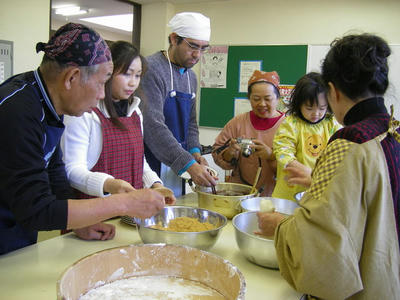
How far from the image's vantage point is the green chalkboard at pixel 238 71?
412cm

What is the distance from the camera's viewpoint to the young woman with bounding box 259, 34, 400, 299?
2.92 ft

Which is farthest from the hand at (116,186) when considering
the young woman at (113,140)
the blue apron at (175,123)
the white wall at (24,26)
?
the white wall at (24,26)

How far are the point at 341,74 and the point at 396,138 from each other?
234 mm

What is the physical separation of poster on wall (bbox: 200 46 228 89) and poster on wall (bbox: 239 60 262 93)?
0.22 meters

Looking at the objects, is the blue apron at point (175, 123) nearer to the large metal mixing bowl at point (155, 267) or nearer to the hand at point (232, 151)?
the hand at point (232, 151)

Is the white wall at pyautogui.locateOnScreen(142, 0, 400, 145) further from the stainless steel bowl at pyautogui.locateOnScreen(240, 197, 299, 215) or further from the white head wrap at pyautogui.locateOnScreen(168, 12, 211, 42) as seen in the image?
the stainless steel bowl at pyautogui.locateOnScreen(240, 197, 299, 215)

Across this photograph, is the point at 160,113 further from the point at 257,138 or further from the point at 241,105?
the point at 241,105

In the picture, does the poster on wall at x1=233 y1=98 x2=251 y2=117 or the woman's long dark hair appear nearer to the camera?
the woman's long dark hair

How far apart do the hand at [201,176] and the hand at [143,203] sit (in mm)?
666

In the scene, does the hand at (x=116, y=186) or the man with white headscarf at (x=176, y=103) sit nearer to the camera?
the hand at (x=116, y=186)

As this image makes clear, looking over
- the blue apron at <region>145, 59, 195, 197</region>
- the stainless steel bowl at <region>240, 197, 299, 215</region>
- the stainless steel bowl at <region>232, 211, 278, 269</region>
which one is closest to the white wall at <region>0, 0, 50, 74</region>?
the blue apron at <region>145, 59, 195, 197</region>

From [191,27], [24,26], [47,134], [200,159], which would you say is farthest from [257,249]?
[24,26]

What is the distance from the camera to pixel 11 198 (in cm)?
96

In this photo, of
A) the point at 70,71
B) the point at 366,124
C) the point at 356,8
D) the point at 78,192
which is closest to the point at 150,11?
the point at 356,8
